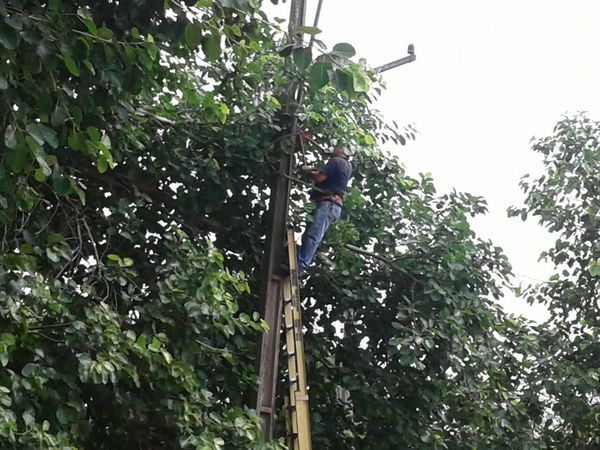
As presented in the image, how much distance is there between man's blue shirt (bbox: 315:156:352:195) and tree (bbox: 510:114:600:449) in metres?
2.89

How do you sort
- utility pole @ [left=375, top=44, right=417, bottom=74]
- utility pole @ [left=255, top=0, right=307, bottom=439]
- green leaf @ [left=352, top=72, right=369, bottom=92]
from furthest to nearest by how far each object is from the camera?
utility pole @ [left=375, top=44, right=417, bottom=74], utility pole @ [left=255, top=0, right=307, bottom=439], green leaf @ [left=352, top=72, right=369, bottom=92]

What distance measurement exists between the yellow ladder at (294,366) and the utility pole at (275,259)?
0.07 m

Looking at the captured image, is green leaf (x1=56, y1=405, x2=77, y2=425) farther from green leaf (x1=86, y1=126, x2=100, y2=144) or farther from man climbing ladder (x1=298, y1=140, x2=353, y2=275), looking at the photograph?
man climbing ladder (x1=298, y1=140, x2=353, y2=275)

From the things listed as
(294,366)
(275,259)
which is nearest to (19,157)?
(275,259)

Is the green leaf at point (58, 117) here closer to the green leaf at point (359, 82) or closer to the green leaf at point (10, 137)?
the green leaf at point (10, 137)

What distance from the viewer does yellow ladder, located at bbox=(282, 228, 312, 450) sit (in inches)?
217

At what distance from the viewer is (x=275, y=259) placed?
5.81 meters

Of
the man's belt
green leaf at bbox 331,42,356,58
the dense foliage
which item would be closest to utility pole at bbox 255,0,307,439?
the dense foliage

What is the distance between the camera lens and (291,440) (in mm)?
5590

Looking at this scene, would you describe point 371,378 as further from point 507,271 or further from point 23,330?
point 23,330

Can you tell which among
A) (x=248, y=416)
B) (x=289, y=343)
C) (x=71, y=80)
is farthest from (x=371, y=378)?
(x=71, y=80)

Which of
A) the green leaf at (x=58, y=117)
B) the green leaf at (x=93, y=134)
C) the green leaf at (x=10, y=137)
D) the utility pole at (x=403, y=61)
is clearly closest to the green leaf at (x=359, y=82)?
the green leaf at (x=93, y=134)

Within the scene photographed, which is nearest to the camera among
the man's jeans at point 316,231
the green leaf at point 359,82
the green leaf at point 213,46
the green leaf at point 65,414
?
the green leaf at point 359,82

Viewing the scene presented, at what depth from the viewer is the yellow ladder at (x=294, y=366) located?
18.1 feet
